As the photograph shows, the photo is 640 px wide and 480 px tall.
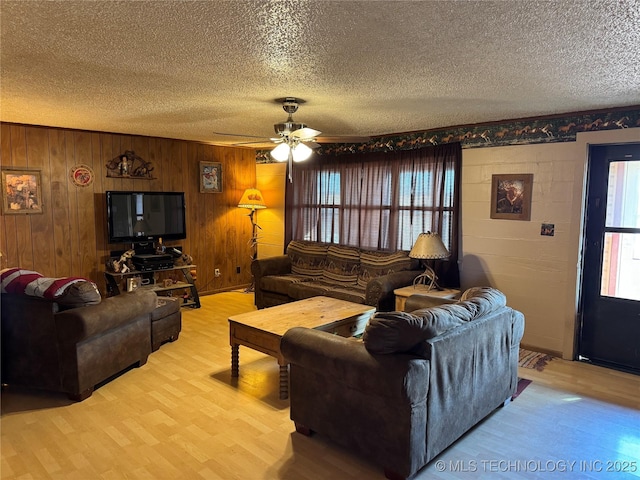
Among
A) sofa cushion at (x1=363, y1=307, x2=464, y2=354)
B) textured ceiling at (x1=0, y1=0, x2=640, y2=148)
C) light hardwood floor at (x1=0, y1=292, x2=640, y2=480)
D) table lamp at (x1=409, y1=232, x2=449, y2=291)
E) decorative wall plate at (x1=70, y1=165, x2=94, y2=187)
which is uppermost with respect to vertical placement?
textured ceiling at (x1=0, y1=0, x2=640, y2=148)

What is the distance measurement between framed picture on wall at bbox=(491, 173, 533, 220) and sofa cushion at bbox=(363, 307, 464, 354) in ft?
8.34

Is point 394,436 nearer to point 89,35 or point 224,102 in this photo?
point 89,35

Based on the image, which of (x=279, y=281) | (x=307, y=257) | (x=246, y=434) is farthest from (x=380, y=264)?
(x=246, y=434)

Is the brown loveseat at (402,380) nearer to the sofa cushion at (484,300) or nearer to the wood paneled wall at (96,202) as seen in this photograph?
the sofa cushion at (484,300)

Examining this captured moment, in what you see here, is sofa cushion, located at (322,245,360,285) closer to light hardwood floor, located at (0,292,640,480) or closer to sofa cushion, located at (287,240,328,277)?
sofa cushion, located at (287,240,328,277)

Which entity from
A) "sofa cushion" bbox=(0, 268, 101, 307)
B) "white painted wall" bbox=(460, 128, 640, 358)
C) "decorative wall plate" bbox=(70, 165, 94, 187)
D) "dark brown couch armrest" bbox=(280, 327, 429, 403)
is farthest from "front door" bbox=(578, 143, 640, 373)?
"decorative wall plate" bbox=(70, 165, 94, 187)

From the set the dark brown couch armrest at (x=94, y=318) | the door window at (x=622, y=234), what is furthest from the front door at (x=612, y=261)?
the dark brown couch armrest at (x=94, y=318)

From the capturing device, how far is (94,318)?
3244mm

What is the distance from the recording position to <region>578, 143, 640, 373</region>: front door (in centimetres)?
390

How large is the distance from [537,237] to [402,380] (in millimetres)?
2823

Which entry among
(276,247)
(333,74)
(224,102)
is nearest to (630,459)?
(333,74)

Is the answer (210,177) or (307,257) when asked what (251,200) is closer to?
(210,177)

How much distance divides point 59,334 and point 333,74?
2655mm

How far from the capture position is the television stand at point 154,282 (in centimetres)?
547
